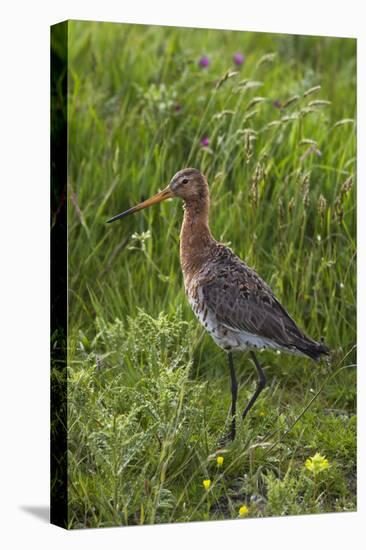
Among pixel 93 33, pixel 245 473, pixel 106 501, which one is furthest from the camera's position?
pixel 93 33

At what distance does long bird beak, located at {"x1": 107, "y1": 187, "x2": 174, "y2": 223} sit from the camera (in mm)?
5945

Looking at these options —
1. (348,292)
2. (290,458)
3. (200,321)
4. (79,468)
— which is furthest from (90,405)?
(348,292)

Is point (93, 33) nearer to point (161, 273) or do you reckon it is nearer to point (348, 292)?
point (161, 273)

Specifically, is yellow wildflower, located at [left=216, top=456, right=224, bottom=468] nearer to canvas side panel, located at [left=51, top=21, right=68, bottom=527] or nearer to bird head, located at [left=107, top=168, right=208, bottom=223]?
canvas side panel, located at [left=51, top=21, right=68, bottom=527]

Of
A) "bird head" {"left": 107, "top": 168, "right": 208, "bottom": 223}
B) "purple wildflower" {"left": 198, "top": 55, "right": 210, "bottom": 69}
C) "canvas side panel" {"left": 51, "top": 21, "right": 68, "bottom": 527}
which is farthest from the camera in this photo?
"purple wildflower" {"left": 198, "top": 55, "right": 210, "bottom": 69}

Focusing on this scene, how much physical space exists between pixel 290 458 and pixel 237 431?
34cm

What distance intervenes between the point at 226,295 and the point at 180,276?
31cm

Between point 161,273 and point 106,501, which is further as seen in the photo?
point 161,273

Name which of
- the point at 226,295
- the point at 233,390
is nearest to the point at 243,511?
the point at 233,390

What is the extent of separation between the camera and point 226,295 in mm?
5898

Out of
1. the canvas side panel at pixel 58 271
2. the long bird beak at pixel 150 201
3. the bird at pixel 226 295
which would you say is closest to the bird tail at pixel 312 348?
the bird at pixel 226 295

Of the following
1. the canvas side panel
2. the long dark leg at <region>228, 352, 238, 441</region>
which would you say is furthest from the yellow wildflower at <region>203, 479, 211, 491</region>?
the canvas side panel

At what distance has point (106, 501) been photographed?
5.43 meters

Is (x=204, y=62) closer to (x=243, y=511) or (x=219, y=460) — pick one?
(x=219, y=460)
